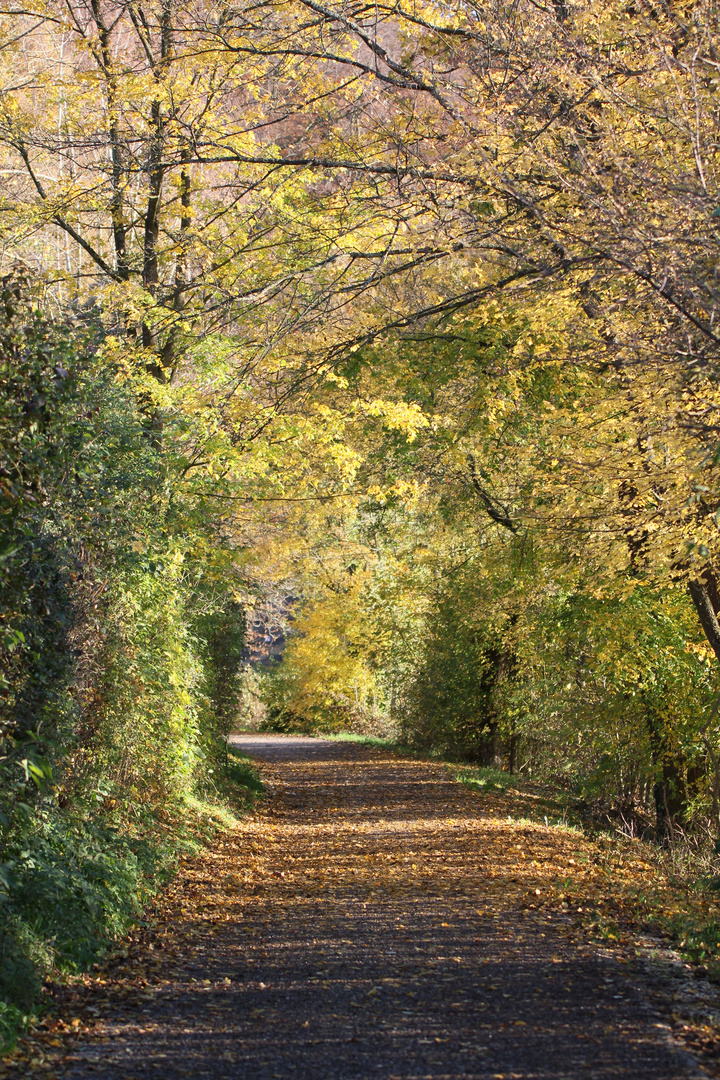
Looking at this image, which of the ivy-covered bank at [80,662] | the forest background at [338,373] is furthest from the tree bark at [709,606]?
the ivy-covered bank at [80,662]

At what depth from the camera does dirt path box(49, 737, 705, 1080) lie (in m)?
4.46

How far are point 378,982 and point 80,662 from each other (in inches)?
125

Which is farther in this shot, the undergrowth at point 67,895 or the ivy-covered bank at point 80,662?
the ivy-covered bank at point 80,662

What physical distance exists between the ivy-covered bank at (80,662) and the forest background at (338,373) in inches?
1.5

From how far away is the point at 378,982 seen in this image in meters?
5.73

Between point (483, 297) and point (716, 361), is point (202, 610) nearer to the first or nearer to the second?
point (483, 297)

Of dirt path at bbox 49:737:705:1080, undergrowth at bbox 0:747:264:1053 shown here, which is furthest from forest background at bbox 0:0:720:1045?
dirt path at bbox 49:737:705:1080

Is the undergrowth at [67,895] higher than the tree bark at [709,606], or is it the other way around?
the tree bark at [709,606]

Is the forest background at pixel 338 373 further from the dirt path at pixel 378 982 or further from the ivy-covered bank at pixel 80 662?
the dirt path at pixel 378 982

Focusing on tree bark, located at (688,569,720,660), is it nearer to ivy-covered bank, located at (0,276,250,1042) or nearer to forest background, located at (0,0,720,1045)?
forest background, located at (0,0,720,1045)

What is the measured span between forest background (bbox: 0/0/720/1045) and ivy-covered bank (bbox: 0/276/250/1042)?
0.04 m

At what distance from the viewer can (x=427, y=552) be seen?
21.6 metres

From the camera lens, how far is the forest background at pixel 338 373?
6156 millimetres

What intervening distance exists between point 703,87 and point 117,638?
609 centimetres
